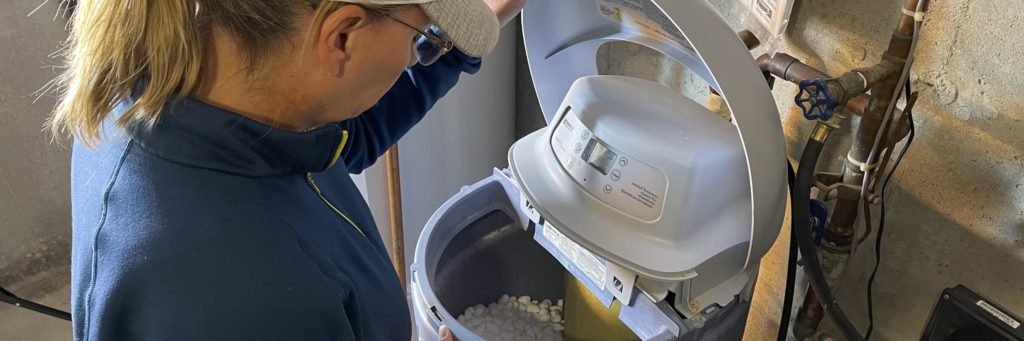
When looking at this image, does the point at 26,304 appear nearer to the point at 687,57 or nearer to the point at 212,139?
the point at 212,139

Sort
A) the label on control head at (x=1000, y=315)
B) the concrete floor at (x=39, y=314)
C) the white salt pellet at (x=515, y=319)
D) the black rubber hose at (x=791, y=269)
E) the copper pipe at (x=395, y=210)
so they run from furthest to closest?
1. the concrete floor at (x=39, y=314)
2. the copper pipe at (x=395, y=210)
3. the white salt pellet at (x=515, y=319)
4. the black rubber hose at (x=791, y=269)
5. the label on control head at (x=1000, y=315)

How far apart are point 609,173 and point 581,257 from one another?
137 mm

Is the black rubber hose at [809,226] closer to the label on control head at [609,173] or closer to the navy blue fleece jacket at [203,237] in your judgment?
the label on control head at [609,173]

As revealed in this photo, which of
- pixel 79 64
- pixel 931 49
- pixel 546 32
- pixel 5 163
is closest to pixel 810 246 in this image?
pixel 931 49

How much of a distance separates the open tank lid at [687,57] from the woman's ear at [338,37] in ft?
0.80

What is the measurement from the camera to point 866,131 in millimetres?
833

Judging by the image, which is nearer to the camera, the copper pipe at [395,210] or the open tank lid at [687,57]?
the open tank lid at [687,57]

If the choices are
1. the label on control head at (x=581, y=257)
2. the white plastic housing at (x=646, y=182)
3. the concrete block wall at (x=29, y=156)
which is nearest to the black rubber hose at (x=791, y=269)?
the white plastic housing at (x=646, y=182)

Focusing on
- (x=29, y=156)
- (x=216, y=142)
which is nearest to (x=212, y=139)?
(x=216, y=142)

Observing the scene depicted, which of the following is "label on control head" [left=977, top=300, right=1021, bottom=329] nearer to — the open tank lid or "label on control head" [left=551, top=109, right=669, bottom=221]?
the open tank lid

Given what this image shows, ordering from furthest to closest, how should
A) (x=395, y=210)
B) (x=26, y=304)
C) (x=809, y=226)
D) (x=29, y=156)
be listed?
(x=29, y=156) < (x=26, y=304) < (x=395, y=210) < (x=809, y=226)

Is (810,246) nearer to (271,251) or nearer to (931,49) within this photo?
(931,49)

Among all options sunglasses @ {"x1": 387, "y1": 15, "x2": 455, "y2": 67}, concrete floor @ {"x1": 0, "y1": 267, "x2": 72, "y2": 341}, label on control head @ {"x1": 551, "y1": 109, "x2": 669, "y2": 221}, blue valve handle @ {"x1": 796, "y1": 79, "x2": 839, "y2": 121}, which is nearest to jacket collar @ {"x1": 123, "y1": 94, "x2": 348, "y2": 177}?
sunglasses @ {"x1": 387, "y1": 15, "x2": 455, "y2": 67}

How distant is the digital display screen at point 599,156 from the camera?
2.56 feet
